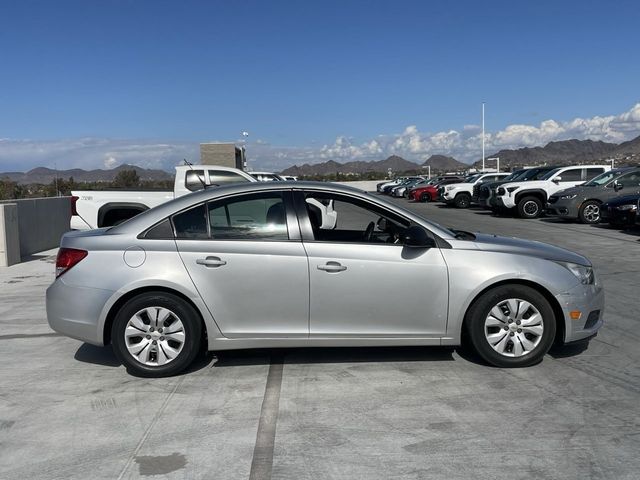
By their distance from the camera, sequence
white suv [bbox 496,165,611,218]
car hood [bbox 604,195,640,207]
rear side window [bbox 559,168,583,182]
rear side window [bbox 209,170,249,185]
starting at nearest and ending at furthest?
1. rear side window [bbox 209,170,249,185]
2. car hood [bbox 604,195,640,207]
3. white suv [bbox 496,165,611,218]
4. rear side window [bbox 559,168,583,182]

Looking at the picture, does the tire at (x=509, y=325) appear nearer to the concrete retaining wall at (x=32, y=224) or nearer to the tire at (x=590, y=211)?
the concrete retaining wall at (x=32, y=224)

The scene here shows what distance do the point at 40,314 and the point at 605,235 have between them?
43.8 ft

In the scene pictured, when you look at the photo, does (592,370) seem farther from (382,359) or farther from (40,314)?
(40,314)

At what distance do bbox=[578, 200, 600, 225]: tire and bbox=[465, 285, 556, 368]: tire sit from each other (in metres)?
14.9

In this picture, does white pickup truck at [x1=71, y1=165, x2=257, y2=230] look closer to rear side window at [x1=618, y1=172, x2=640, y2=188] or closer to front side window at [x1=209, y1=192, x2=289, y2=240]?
front side window at [x1=209, y1=192, x2=289, y2=240]

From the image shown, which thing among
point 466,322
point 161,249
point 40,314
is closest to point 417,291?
point 466,322

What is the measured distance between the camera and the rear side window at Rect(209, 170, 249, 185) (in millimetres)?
12438

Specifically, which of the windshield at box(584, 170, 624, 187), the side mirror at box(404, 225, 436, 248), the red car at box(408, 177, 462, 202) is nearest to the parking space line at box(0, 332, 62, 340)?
the side mirror at box(404, 225, 436, 248)

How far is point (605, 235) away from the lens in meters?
15.2

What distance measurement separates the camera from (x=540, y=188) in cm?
2142

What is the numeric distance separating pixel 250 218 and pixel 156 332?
1.25m

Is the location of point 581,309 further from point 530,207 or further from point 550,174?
point 550,174

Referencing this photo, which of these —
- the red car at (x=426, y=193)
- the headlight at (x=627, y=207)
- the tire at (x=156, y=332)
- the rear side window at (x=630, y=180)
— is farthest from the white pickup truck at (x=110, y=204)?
the red car at (x=426, y=193)

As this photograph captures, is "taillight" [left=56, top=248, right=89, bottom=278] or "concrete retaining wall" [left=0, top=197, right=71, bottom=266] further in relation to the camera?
"concrete retaining wall" [left=0, top=197, right=71, bottom=266]
